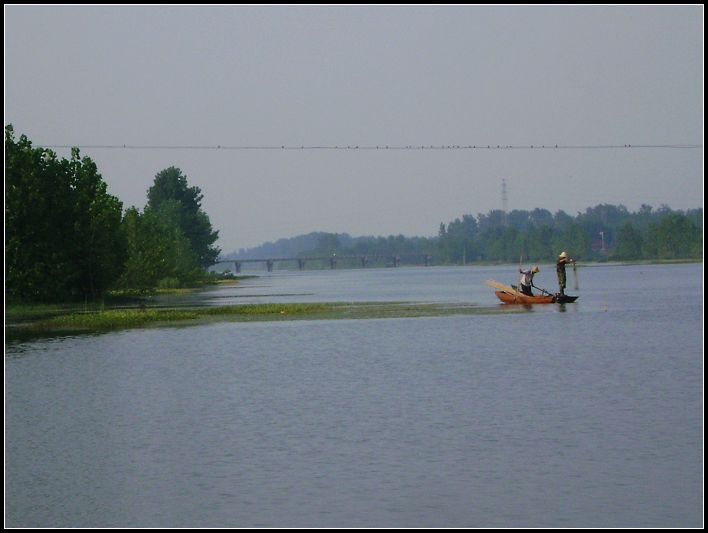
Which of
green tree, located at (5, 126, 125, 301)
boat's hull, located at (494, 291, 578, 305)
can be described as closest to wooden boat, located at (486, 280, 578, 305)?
boat's hull, located at (494, 291, 578, 305)

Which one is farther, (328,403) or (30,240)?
(30,240)

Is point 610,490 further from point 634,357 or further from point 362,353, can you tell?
point 362,353

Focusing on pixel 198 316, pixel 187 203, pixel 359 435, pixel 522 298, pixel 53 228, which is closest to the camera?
pixel 359 435

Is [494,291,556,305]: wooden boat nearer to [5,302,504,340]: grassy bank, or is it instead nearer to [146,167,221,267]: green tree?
[5,302,504,340]: grassy bank

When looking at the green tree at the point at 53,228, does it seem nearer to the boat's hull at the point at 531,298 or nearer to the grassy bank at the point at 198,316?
the grassy bank at the point at 198,316

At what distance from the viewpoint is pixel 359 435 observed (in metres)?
22.9

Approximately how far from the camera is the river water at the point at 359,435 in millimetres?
16891

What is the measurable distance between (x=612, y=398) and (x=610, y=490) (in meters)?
10.2

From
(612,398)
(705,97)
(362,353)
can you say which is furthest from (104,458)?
(362,353)

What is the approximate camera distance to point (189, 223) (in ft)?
551

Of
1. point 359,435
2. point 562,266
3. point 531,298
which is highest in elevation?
point 562,266

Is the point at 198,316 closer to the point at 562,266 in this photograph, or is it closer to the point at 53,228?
the point at 53,228

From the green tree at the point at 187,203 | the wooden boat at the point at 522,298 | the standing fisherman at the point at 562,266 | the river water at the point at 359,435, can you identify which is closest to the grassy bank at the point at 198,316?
the wooden boat at the point at 522,298

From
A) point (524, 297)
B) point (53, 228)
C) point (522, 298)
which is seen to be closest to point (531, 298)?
point (524, 297)
